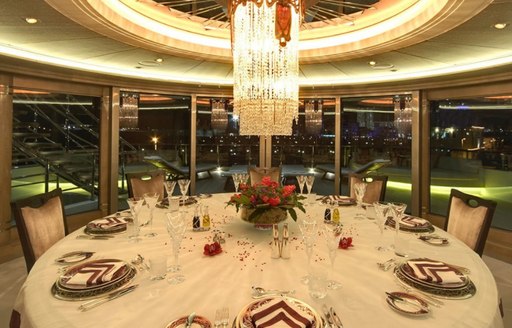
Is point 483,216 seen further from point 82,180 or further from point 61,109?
point 61,109

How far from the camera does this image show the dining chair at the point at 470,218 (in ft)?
6.41

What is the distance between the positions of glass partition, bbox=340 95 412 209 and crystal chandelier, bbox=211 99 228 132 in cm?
210

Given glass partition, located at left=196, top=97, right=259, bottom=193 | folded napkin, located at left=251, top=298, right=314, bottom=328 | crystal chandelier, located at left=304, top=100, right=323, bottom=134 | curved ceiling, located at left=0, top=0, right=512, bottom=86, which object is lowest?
folded napkin, located at left=251, top=298, right=314, bottom=328

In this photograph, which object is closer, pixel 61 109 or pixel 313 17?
pixel 313 17

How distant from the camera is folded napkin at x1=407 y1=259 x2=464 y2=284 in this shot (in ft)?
4.15

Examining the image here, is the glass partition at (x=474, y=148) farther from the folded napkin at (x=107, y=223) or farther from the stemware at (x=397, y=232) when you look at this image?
the folded napkin at (x=107, y=223)

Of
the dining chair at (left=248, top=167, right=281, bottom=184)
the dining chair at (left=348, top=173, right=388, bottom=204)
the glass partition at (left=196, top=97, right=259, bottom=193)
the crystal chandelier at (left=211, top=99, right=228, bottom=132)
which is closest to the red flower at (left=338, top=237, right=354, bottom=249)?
the dining chair at (left=348, top=173, right=388, bottom=204)

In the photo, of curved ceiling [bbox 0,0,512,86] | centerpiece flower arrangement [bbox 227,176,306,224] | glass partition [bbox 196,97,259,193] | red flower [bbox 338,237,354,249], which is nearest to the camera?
red flower [bbox 338,237,354,249]

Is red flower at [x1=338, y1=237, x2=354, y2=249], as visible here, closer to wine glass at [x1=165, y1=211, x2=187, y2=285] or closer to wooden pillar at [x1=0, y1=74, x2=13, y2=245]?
wine glass at [x1=165, y1=211, x2=187, y2=285]

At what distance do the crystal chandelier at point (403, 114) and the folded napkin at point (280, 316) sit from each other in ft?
14.7

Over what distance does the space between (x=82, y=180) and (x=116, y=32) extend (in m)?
4.48

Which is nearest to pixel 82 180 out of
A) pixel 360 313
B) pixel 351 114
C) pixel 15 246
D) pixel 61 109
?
pixel 61 109

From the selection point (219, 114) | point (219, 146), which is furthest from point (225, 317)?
point (219, 146)

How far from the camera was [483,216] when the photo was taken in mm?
1982
